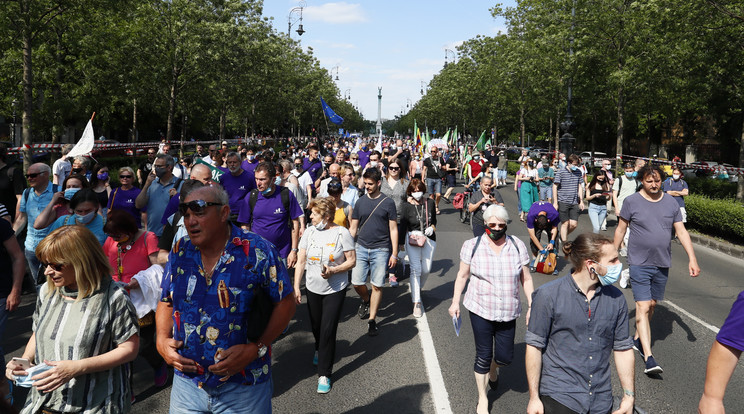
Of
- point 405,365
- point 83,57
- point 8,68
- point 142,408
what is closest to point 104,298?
point 142,408

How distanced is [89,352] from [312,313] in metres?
2.44

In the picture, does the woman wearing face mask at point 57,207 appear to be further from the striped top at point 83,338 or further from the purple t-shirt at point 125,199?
the striped top at point 83,338

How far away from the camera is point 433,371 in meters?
4.90

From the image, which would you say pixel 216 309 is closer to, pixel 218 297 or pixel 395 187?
pixel 218 297

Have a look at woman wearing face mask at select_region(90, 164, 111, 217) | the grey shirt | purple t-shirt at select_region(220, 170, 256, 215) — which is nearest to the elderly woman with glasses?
the grey shirt

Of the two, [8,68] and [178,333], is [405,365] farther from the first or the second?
[8,68]

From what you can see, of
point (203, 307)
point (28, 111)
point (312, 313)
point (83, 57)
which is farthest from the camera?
point (83, 57)

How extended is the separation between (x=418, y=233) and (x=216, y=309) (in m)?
4.40

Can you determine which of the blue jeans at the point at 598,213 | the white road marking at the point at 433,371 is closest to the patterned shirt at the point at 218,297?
the white road marking at the point at 433,371

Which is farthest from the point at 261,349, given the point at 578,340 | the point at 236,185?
the point at 236,185

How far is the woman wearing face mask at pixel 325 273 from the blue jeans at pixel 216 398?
2.01 m

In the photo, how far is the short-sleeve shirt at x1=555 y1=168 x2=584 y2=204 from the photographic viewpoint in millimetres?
10203

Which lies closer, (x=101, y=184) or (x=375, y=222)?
(x=375, y=222)

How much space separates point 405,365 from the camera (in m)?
5.05
